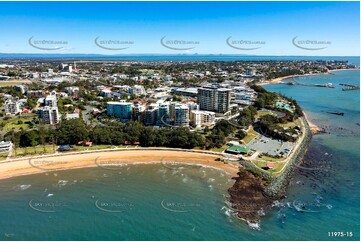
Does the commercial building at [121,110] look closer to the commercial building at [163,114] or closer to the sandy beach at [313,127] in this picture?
the commercial building at [163,114]

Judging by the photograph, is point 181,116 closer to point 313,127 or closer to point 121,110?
point 121,110

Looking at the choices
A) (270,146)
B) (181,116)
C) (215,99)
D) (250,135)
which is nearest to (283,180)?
(270,146)

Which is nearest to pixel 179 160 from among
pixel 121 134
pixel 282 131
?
pixel 121 134

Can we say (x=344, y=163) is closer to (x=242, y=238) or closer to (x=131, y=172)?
(x=242, y=238)

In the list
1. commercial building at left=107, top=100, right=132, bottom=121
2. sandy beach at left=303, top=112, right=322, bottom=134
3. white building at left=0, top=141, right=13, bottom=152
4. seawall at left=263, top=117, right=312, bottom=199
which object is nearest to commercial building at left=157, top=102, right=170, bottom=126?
commercial building at left=107, top=100, right=132, bottom=121

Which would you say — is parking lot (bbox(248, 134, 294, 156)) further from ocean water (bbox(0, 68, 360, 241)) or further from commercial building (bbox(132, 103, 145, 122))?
commercial building (bbox(132, 103, 145, 122))

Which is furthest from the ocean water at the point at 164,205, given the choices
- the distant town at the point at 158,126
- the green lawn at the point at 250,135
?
the green lawn at the point at 250,135
